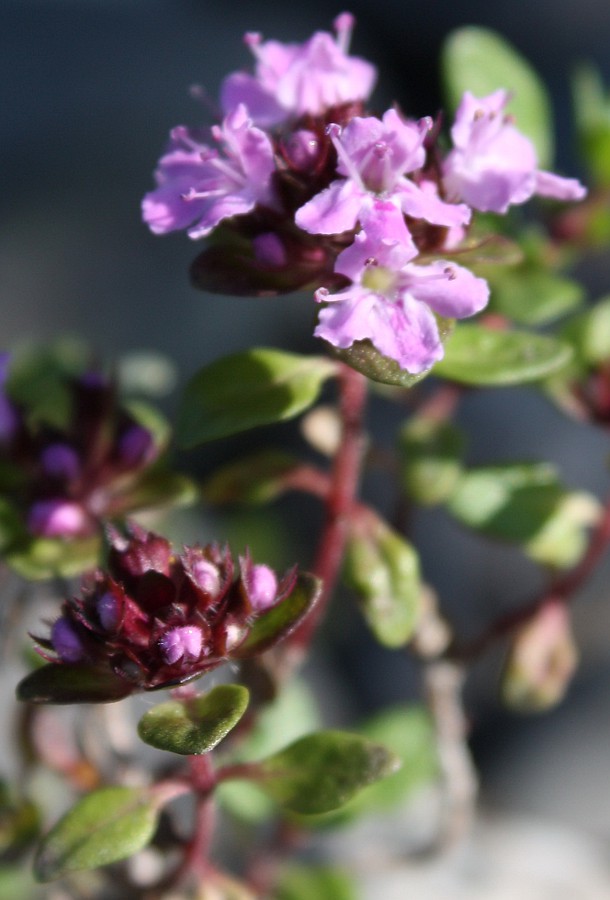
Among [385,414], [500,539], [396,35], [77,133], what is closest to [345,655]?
[385,414]

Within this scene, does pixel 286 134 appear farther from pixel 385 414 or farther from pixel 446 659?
pixel 385 414

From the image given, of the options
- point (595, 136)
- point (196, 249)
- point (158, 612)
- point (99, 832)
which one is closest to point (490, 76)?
point (595, 136)

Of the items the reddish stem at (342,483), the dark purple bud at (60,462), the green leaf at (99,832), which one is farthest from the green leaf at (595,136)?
the green leaf at (99,832)

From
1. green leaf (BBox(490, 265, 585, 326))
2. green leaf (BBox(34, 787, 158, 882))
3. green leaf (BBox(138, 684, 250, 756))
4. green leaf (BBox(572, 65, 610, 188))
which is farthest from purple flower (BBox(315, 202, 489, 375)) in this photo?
green leaf (BBox(572, 65, 610, 188))

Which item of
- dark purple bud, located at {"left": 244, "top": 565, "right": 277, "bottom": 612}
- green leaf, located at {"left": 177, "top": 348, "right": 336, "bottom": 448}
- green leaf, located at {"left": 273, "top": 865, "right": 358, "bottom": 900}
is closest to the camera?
dark purple bud, located at {"left": 244, "top": 565, "right": 277, "bottom": 612}

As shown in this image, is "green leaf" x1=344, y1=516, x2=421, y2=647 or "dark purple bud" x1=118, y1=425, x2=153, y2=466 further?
"dark purple bud" x1=118, y1=425, x2=153, y2=466

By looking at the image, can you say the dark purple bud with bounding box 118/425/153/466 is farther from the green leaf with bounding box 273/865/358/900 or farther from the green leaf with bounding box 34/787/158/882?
the green leaf with bounding box 273/865/358/900

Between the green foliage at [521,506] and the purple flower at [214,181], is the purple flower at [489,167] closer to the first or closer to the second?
the purple flower at [214,181]
